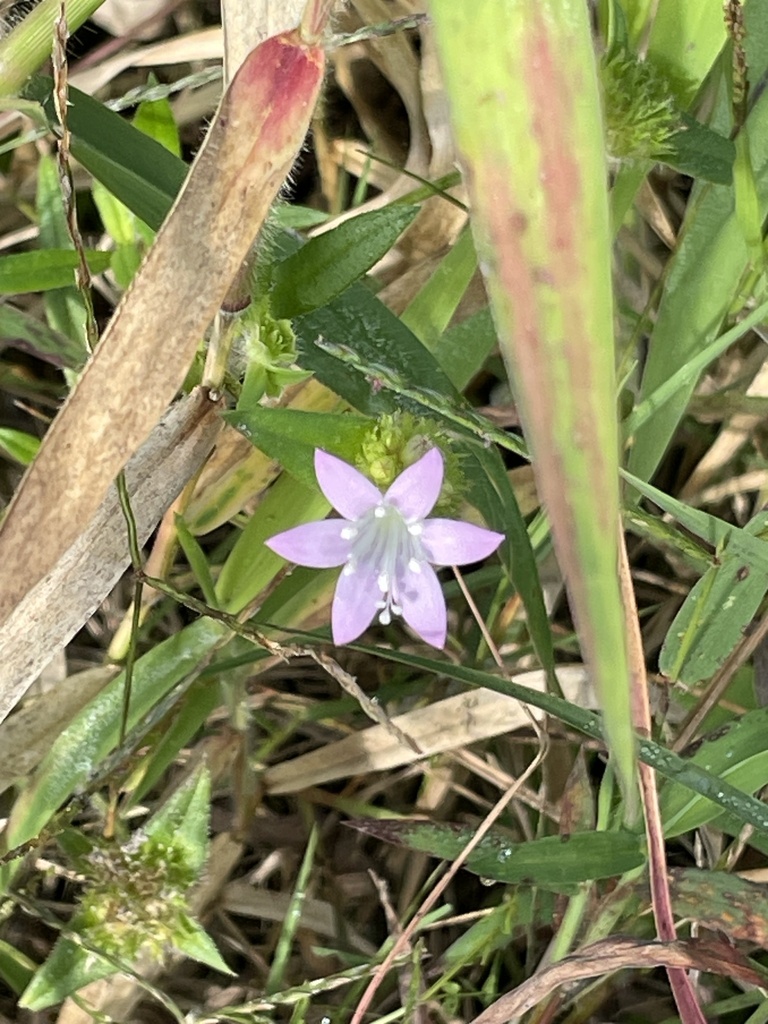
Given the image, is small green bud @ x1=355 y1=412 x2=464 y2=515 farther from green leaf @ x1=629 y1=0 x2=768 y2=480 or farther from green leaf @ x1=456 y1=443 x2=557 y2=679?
green leaf @ x1=629 y1=0 x2=768 y2=480

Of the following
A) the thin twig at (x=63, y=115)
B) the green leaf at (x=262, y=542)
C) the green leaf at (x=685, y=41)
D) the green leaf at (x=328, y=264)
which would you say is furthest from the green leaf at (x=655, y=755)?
the green leaf at (x=685, y=41)

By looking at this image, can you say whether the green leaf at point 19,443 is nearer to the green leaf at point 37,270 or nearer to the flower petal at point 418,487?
the green leaf at point 37,270

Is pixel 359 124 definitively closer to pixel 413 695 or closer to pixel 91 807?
pixel 413 695

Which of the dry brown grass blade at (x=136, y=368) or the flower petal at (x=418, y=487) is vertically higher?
the dry brown grass blade at (x=136, y=368)

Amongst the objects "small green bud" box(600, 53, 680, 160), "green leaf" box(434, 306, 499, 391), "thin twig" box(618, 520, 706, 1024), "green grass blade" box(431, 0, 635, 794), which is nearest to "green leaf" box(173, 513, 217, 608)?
"green leaf" box(434, 306, 499, 391)

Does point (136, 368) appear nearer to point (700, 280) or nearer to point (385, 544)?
point (385, 544)

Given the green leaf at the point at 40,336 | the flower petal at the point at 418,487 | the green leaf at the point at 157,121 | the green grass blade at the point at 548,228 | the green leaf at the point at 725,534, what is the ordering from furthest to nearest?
the green leaf at the point at 40,336 < the green leaf at the point at 157,121 < the green leaf at the point at 725,534 < the flower petal at the point at 418,487 < the green grass blade at the point at 548,228

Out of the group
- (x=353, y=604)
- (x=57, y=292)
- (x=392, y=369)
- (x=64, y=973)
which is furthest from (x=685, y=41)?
(x=64, y=973)
